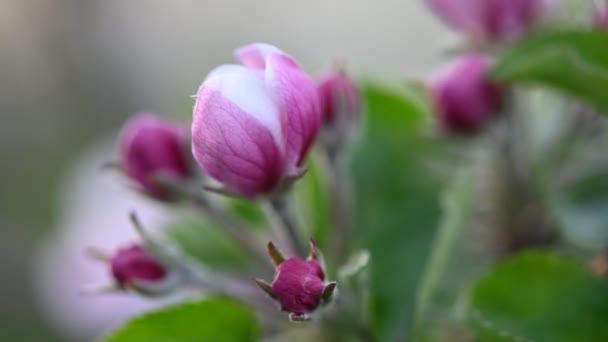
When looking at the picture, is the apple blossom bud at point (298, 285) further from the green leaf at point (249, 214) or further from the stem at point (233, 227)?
the green leaf at point (249, 214)

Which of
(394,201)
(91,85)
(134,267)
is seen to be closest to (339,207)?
(394,201)

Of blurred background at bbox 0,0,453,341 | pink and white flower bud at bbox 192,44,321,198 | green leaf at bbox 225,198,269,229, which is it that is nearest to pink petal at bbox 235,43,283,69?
pink and white flower bud at bbox 192,44,321,198

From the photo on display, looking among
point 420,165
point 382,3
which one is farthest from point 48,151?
point 420,165

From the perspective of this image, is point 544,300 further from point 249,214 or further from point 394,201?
point 249,214

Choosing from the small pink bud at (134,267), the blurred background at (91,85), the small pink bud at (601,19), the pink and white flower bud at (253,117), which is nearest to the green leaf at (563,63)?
the small pink bud at (601,19)

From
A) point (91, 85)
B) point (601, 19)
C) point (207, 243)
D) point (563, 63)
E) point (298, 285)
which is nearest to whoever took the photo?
point (298, 285)

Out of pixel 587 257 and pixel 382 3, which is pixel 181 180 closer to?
pixel 587 257

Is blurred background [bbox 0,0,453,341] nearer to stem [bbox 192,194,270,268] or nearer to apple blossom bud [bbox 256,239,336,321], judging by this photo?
stem [bbox 192,194,270,268]
